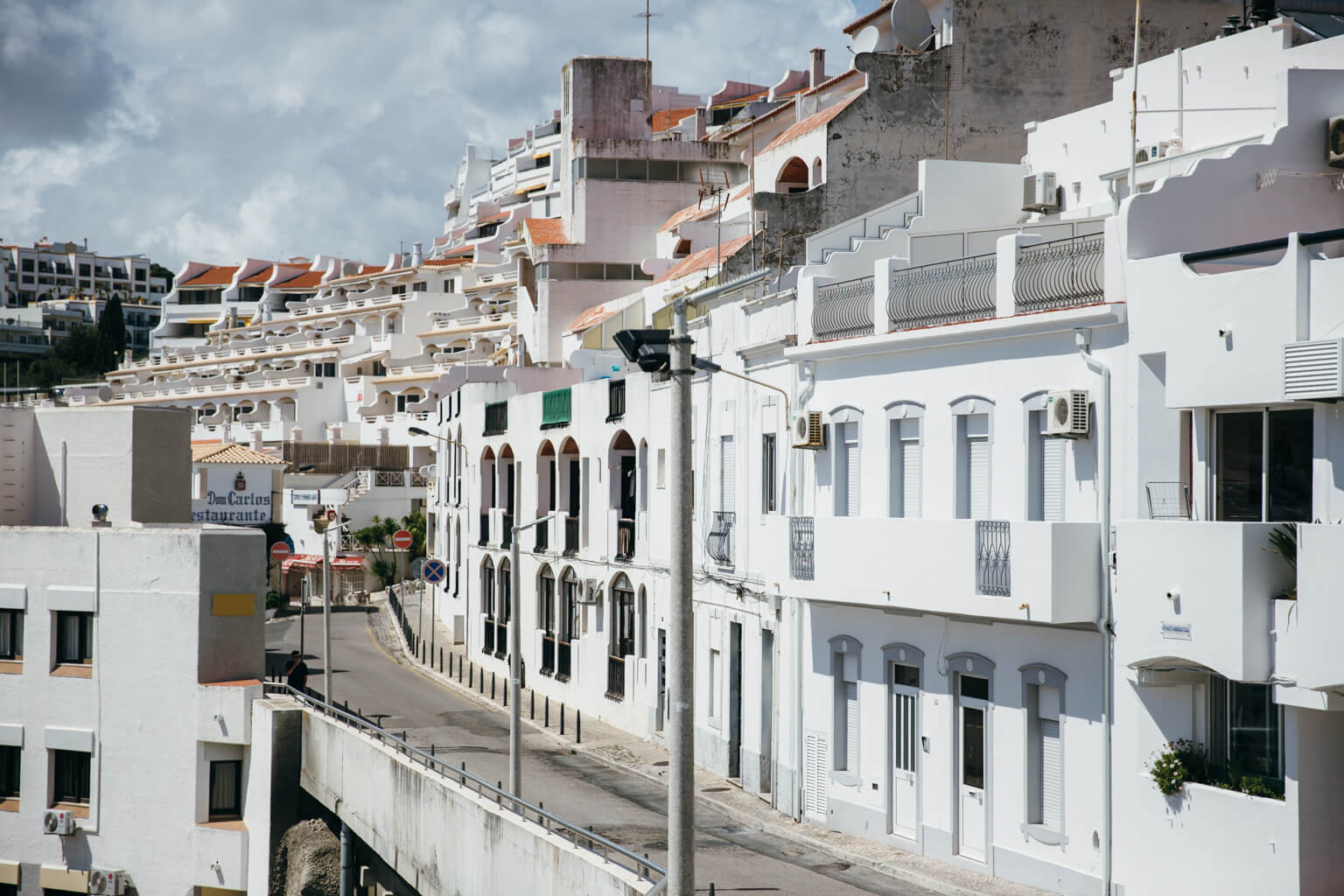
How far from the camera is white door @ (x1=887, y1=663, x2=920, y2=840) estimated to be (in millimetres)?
20844

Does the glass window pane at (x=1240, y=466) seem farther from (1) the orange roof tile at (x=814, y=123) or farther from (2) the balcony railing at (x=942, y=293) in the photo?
(1) the orange roof tile at (x=814, y=123)

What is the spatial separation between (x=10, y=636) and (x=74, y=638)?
1.56 meters

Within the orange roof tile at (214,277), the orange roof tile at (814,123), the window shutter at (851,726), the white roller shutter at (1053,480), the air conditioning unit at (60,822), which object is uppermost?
the orange roof tile at (214,277)

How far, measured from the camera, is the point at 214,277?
139625 mm

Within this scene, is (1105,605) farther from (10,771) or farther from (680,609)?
(10,771)

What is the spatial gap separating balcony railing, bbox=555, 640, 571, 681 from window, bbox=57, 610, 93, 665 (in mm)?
12698

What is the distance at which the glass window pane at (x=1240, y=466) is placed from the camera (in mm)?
15773

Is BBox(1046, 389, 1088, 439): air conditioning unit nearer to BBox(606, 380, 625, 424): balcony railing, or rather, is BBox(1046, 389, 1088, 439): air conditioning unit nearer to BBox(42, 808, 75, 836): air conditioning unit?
BBox(606, 380, 625, 424): balcony railing

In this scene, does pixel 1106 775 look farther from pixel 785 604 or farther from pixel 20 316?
pixel 20 316

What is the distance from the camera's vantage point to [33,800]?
93.5 ft

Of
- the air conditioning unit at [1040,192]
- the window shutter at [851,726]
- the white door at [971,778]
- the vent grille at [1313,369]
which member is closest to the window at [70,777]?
the window shutter at [851,726]

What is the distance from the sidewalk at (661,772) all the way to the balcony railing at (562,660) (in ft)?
2.48

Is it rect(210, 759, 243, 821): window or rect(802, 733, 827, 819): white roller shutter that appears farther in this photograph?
rect(210, 759, 243, 821): window

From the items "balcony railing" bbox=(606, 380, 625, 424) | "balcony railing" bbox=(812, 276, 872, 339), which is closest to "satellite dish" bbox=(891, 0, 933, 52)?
"balcony railing" bbox=(606, 380, 625, 424)
